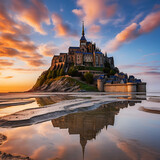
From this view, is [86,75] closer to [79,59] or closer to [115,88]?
[115,88]

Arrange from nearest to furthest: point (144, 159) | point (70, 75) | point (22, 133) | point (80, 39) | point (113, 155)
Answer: point (144, 159), point (113, 155), point (22, 133), point (70, 75), point (80, 39)

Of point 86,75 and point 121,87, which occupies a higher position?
point 86,75

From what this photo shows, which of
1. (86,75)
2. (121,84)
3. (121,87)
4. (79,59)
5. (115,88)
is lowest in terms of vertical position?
(115,88)

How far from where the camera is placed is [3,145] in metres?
4.46

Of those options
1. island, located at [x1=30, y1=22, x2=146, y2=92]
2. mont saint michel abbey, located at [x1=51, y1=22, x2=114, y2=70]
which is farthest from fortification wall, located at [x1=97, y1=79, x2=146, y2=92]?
mont saint michel abbey, located at [x1=51, y1=22, x2=114, y2=70]

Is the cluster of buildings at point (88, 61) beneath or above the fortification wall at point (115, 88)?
above

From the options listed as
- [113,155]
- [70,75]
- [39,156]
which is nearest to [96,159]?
[113,155]

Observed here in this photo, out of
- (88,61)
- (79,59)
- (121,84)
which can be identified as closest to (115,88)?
(121,84)

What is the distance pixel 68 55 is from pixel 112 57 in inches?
1448

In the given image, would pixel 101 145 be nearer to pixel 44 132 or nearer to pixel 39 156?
pixel 39 156

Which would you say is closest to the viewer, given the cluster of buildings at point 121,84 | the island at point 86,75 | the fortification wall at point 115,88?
the cluster of buildings at point 121,84

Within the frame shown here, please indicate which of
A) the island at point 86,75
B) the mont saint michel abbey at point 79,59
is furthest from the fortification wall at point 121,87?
the mont saint michel abbey at point 79,59

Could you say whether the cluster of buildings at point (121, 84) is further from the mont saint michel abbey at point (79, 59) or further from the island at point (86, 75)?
the mont saint michel abbey at point (79, 59)

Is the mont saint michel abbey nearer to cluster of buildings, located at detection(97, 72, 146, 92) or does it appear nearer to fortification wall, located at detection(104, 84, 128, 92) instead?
cluster of buildings, located at detection(97, 72, 146, 92)
